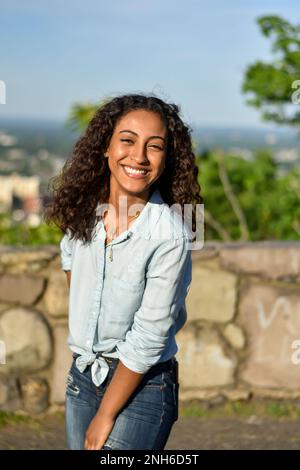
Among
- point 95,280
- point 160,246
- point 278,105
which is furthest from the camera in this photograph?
point 278,105

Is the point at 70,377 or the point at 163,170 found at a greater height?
the point at 163,170

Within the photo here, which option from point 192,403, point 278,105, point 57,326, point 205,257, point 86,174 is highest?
point 278,105

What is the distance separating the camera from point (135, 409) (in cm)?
208

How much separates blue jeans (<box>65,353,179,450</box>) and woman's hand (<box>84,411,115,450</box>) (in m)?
0.02

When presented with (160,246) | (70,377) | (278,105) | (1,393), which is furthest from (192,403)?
(278,105)

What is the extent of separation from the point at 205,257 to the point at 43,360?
38.2 inches

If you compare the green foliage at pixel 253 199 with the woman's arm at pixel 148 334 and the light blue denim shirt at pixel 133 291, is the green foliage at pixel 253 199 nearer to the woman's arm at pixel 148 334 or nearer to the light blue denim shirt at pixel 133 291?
the light blue denim shirt at pixel 133 291

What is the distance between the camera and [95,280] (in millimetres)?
2154

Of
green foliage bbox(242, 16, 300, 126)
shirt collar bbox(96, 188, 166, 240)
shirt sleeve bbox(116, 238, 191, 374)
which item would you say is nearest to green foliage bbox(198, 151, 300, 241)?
green foliage bbox(242, 16, 300, 126)

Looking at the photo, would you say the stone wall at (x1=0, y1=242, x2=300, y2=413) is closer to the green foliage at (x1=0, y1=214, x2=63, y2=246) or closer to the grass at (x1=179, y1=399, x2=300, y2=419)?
the grass at (x1=179, y1=399, x2=300, y2=419)

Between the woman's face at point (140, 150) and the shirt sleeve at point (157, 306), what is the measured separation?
219 mm

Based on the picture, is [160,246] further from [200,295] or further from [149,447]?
[200,295]

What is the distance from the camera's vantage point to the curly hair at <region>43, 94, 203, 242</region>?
2.24 metres

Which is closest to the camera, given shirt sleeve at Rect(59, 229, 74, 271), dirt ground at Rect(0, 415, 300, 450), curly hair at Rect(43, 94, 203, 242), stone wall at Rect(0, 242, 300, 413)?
curly hair at Rect(43, 94, 203, 242)
